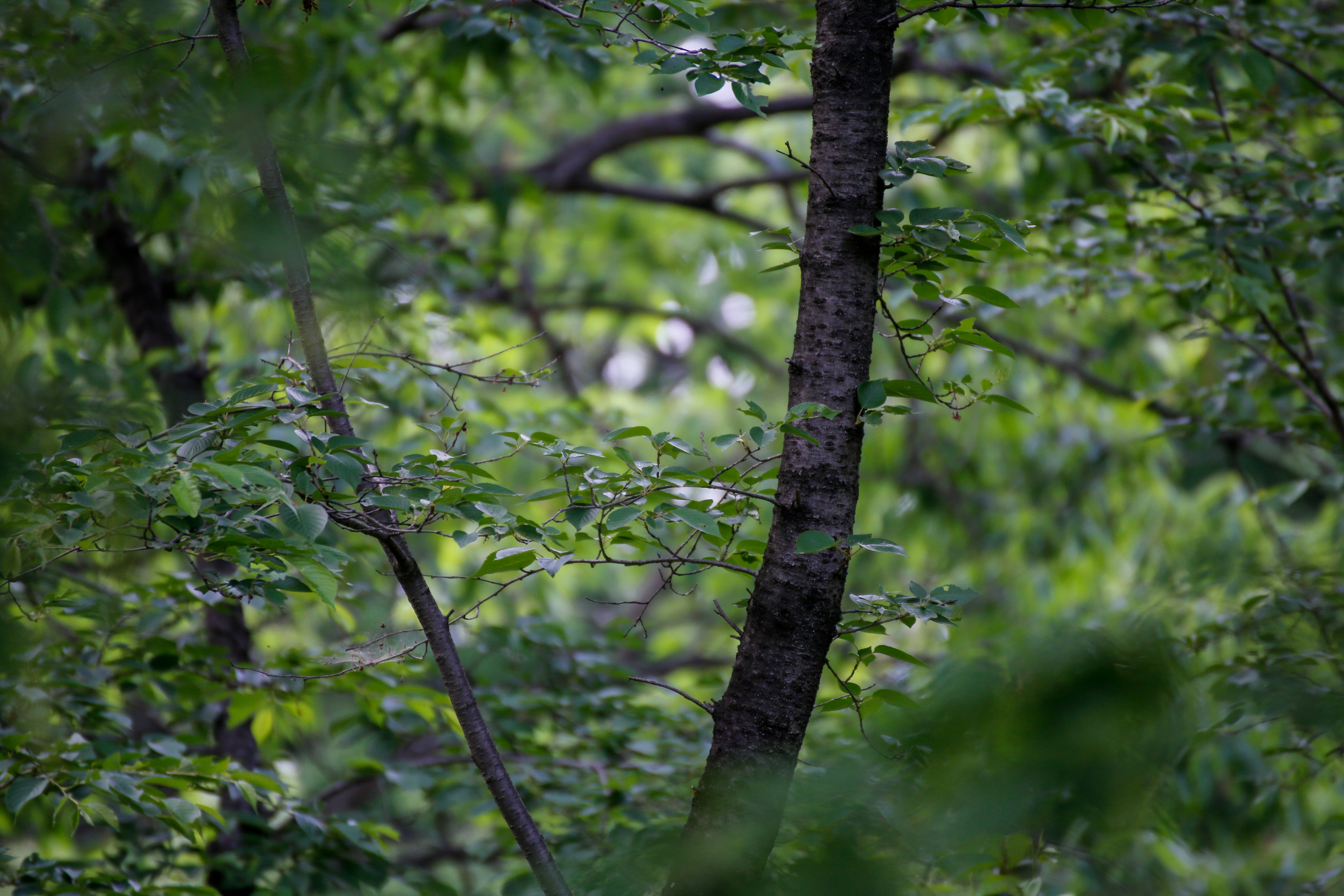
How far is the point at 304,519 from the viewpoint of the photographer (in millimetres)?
1064

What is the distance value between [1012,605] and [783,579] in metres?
2.71

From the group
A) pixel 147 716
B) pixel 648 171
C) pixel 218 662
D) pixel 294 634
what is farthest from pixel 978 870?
pixel 648 171

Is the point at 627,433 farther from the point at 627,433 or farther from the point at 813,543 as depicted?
the point at 813,543

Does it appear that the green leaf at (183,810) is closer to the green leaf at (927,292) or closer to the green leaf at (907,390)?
the green leaf at (907,390)

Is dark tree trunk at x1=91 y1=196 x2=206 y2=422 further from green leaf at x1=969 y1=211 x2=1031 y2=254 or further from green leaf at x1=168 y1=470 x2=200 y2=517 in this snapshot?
green leaf at x1=969 y1=211 x2=1031 y2=254

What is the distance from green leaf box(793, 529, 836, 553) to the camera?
1013 mm

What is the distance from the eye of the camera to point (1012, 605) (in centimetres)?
351

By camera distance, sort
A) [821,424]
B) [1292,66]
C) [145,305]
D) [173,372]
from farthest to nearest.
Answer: [145,305]
[173,372]
[1292,66]
[821,424]

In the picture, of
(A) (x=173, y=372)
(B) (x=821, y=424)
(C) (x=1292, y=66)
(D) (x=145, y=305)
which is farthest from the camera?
(D) (x=145, y=305)

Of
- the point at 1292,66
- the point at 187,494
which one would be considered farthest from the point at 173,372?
the point at 1292,66

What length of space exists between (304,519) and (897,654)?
710 millimetres

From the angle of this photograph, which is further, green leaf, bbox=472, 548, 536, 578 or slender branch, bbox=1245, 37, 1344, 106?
slender branch, bbox=1245, 37, 1344, 106

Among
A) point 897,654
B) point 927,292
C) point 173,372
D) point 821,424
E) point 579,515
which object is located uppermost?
point 927,292

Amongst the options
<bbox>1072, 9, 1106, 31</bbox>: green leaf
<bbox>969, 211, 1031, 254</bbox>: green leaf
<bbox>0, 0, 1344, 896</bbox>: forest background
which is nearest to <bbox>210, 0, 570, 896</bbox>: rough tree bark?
<bbox>0, 0, 1344, 896</bbox>: forest background
